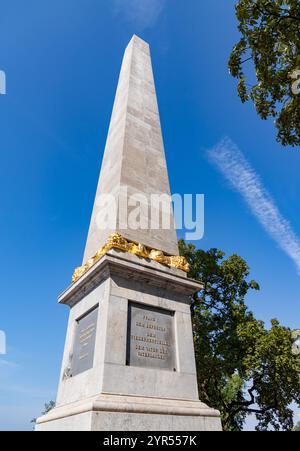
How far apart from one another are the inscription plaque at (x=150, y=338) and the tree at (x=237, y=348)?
39.5 ft

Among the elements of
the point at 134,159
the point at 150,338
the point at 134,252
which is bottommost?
the point at 150,338

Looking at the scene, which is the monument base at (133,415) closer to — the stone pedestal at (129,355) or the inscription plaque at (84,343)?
the stone pedestal at (129,355)

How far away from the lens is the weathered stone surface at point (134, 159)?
26.8 feet

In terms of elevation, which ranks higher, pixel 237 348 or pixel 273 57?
pixel 273 57

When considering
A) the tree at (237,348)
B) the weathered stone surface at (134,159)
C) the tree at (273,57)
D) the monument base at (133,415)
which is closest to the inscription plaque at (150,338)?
the monument base at (133,415)

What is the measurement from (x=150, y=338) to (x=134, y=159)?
16.6ft

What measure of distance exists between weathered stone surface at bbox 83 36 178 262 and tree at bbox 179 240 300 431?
11435 mm

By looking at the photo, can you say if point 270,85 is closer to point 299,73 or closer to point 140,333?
point 299,73

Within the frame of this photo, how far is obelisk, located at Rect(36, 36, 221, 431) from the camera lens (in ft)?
17.3

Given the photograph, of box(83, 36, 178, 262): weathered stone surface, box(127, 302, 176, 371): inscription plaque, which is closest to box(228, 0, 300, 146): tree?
box(83, 36, 178, 262): weathered stone surface

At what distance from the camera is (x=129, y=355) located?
5824 millimetres

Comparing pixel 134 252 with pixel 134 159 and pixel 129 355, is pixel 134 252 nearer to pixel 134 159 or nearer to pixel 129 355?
pixel 129 355

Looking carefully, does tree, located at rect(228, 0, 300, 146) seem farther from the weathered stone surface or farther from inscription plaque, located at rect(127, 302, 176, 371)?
inscription plaque, located at rect(127, 302, 176, 371)

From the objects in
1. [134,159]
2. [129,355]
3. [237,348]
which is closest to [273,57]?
[134,159]
